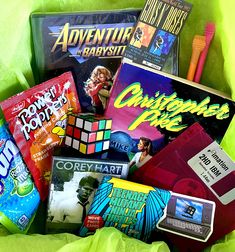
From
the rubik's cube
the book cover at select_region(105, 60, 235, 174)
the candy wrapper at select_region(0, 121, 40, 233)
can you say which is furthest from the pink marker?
the candy wrapper at select_region(0, 121, 40, 233)

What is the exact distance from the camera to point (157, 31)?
772 millimetres

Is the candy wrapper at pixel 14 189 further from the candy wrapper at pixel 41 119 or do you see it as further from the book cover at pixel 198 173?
the book cover at pixel 198 173

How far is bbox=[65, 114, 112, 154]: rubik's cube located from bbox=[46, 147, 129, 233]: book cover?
0.05ft

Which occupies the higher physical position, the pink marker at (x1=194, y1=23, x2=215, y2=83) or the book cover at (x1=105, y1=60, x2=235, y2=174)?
the pink marker at (x1=194, y1=23, x2=215, y2=83)

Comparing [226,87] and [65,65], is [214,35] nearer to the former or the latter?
[226,87]

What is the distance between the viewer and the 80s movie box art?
766 mm

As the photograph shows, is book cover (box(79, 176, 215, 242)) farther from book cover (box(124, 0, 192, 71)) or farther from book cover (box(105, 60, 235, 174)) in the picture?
book cover (box(124, 0, 192, 71))

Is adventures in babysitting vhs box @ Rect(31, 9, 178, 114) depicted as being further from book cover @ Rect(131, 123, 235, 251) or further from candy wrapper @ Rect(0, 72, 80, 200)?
book cover @ Rect(131, 123, 235, 251)

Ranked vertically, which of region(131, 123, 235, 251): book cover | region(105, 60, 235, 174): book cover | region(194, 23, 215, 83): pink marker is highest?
region(194, 23, 215, 83): pink marker

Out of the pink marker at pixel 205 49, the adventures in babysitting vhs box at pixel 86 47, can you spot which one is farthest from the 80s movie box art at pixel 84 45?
the pink marker at pixel 205 49

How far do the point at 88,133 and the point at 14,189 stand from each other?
0.16 metres

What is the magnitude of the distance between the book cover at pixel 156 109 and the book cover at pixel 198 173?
0.03m

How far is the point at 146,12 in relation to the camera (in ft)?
2.51

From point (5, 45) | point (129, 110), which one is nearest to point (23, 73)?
point (5, 45)
